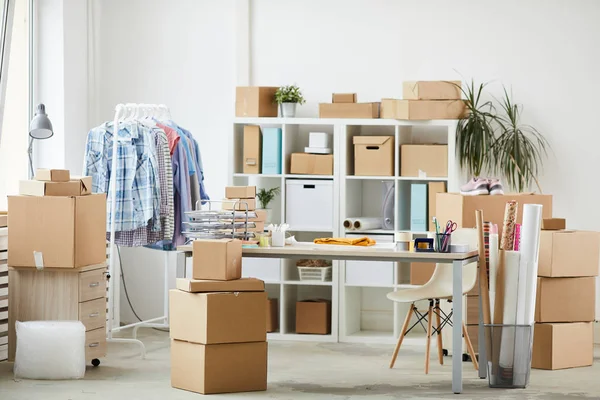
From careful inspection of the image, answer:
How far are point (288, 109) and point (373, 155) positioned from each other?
0.72 m

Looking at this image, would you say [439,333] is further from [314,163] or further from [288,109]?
[288,109]

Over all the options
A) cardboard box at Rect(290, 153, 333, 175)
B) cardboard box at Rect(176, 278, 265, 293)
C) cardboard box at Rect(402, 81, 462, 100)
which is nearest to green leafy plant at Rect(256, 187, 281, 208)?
cardboard box at Rect(290, 153, 333, 175)

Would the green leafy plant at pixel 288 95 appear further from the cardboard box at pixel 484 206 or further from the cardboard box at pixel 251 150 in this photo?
the cardboard box at pixel 484 206

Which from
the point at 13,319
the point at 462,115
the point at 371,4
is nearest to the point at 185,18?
the point at 371,4

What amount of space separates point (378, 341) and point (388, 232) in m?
0.79

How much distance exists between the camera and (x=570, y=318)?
19.7 feet

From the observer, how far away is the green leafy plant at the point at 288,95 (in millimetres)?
7051

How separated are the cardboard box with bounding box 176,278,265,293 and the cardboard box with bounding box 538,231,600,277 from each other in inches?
74.6

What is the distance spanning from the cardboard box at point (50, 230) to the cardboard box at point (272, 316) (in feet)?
5.64

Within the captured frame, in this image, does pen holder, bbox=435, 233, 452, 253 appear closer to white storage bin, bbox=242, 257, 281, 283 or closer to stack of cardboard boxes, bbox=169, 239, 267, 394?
stack of cardboard boxes, bbox=169, 239, 267, 394

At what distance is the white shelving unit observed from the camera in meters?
6.91

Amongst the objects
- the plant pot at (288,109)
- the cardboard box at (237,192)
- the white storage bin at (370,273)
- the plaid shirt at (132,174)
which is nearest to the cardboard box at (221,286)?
the cardboard box at (237,192)

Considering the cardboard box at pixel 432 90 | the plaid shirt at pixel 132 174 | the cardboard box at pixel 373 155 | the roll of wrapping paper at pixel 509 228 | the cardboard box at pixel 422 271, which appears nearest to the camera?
the roll of wrapping paper at pixel 509 228

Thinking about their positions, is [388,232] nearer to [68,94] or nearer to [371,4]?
[371,4]
